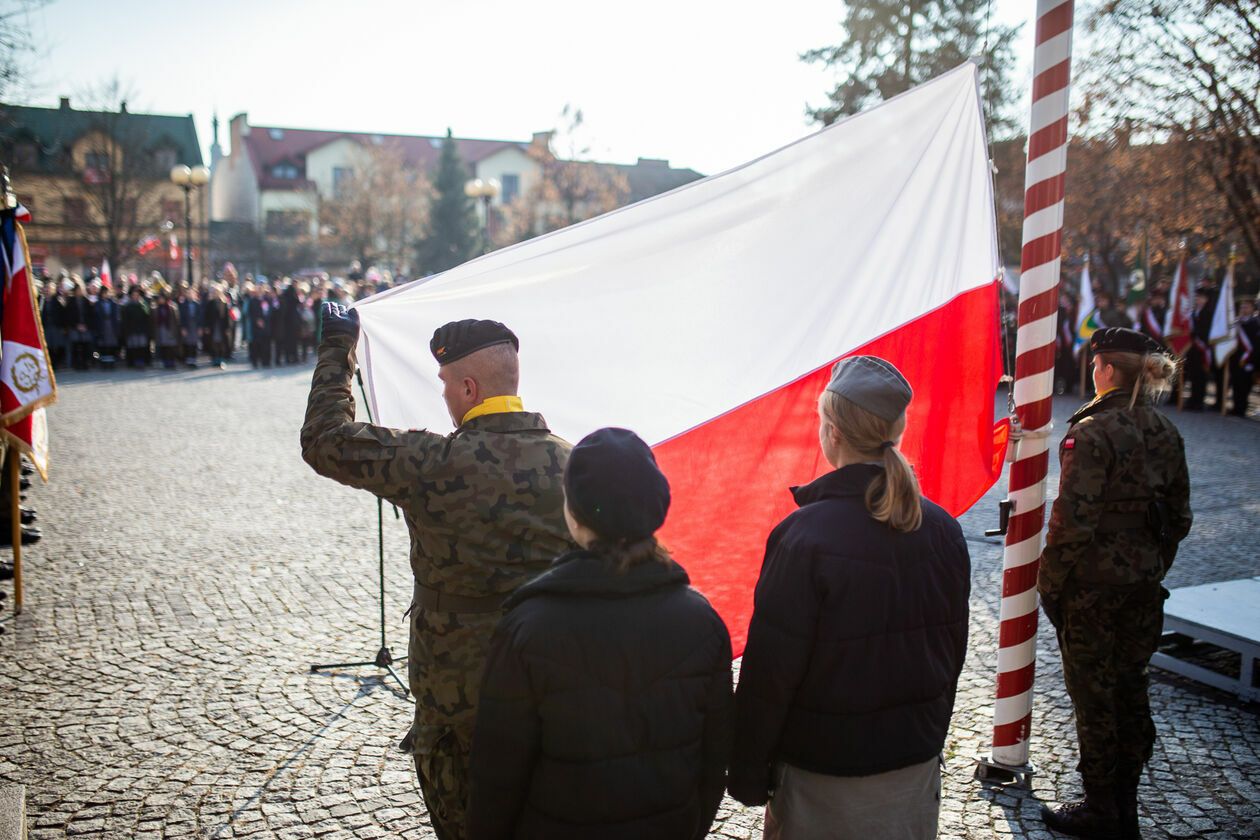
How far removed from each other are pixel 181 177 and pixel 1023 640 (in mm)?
24919

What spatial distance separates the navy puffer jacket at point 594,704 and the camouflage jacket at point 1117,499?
7.35 ft

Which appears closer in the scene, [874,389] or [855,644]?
[855,644]

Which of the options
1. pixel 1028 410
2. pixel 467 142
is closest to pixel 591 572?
pixel 1028 410

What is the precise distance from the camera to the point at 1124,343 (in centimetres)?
371

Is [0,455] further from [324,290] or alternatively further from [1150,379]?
[324,290]

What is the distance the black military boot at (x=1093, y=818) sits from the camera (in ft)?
11.9

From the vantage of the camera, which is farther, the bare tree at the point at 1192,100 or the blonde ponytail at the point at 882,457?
the bare tree at the point at 1192,100

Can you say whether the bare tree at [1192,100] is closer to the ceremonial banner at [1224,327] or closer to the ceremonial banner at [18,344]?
the ceremonial banner at [1224,327]

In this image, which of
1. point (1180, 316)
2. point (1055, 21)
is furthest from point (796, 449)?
point (1180, 316)

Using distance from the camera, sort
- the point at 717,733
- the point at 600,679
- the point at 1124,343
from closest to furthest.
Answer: the point at 600,679
the point at 717,733
the point at 1124,343

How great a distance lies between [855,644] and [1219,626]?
389 centimetres

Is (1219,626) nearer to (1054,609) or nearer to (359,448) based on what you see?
(1054,609)

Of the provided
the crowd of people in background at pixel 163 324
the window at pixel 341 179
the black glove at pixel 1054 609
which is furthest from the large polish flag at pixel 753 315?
the window at pixel 341 179

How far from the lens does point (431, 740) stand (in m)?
2.75
